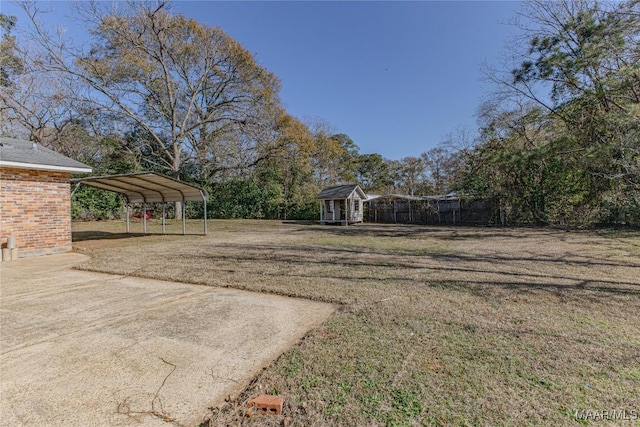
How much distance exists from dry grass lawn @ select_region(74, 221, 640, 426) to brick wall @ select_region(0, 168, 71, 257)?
351cm

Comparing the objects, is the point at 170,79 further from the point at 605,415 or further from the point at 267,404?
the point at 605,415

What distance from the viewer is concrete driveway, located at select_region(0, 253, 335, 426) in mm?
1843

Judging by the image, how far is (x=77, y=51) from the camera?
17.0 meters

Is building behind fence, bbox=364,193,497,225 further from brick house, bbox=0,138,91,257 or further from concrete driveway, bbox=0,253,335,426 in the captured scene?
brick house, bbox=0,138,91,257

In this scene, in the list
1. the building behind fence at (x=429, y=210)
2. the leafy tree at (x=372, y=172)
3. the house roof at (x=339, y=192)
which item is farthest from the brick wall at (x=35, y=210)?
the leafy tree at (x=372, y=172)

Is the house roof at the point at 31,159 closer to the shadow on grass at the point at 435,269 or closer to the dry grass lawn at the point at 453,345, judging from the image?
the dry grass lawn at the point at 453,345

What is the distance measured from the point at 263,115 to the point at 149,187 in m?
11.5

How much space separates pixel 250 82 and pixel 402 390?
71.2 ft

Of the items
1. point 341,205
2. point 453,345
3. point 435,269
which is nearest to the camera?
→ point 453,345

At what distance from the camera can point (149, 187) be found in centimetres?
1123

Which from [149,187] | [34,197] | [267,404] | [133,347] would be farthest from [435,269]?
[149,187]

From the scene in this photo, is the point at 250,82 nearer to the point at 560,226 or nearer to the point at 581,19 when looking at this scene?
the point at 581,19

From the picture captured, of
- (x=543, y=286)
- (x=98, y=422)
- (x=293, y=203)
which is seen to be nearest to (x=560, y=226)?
(x=543, y=286)

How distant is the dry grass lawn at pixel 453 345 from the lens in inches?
69.1
